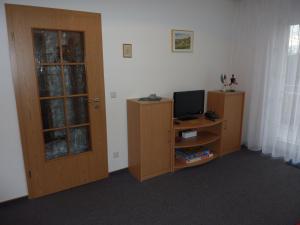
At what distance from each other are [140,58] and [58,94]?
3.96ft

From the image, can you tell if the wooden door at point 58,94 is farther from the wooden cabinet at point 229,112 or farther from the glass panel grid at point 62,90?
the wooden cabinet at point 229,112

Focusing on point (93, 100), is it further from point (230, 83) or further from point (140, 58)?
point (230, 83)

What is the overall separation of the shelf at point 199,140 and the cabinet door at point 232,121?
0.85 ft

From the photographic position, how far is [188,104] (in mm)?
3387

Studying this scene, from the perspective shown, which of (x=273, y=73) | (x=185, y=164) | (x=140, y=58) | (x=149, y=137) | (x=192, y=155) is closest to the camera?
(x=149, y=137)

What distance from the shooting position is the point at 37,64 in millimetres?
2344

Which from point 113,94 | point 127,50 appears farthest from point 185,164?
point 127,50

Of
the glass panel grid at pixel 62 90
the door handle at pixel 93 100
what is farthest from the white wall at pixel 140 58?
the glass panel grid at pixel 62 90

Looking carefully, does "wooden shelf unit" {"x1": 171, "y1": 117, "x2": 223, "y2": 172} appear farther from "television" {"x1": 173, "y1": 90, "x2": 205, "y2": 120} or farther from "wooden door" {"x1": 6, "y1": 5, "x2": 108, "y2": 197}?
"wooden door" {"x1": 6, "y1": 5, "x2": 108, "y2": 197}

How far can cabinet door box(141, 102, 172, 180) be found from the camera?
277cm

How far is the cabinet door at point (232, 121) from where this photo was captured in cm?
355

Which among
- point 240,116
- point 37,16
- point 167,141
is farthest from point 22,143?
point 240,116

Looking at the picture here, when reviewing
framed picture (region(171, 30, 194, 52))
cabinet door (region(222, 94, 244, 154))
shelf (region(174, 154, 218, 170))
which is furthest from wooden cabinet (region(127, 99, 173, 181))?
cabinet door (region(222, 94, 244, 154))

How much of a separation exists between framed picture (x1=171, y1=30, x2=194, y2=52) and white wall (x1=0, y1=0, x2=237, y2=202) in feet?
0.27
